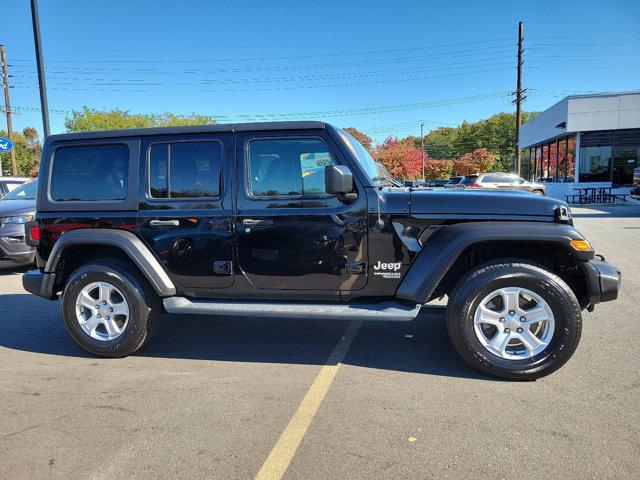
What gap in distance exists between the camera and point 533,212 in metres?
3.58

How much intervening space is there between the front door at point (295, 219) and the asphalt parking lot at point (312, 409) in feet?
2.57

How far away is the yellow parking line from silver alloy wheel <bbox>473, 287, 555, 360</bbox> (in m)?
1.23

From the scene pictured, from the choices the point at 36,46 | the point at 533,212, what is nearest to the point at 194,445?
the point at 533,212

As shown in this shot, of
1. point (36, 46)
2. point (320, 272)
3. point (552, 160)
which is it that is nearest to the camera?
point (320, 272)

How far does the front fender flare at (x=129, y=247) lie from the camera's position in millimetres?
4031

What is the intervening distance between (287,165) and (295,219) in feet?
1.62

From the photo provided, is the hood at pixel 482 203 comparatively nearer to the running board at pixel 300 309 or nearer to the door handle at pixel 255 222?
the running board at pixel 300 309

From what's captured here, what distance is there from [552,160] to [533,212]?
35934mm

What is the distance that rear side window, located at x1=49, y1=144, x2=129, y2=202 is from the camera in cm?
423

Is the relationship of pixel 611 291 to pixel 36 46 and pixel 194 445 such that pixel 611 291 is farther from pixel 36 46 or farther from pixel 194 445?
pixel 36 46

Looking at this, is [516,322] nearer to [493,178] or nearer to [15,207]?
[15,207]

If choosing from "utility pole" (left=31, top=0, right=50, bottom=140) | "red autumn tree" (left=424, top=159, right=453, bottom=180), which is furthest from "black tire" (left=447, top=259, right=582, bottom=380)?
"red autumn tree" (left=424, top=159, right=453, bottom=180)

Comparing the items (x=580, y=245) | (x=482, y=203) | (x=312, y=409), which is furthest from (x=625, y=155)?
(x=312, y=409)

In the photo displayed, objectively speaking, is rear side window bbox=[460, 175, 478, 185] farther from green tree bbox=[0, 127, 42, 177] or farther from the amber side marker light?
green tree bbox=[0, 127, 42, 177]
